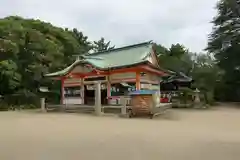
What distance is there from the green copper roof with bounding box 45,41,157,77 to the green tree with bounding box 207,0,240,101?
30.1 ft

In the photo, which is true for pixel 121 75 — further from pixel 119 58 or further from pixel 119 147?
pixel 119 147

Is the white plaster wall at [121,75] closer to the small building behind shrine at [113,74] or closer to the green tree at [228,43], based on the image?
the small building behind shrine at [113,74]

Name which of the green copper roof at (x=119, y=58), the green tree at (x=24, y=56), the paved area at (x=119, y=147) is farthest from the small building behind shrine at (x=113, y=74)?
the paved area at (x=119, y=147)

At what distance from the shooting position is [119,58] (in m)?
21.1

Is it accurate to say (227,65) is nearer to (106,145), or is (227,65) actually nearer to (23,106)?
(23,106)

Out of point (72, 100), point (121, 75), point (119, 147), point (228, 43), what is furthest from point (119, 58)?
point (119, 147)

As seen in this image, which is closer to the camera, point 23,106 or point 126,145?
point 126,145

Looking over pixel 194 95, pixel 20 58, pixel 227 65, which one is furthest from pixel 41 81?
pixel 227 65

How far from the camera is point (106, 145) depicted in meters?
6.47

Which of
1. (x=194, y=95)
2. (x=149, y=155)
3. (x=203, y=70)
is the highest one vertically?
(x=203, y=70)

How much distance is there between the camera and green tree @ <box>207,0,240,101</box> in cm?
2603

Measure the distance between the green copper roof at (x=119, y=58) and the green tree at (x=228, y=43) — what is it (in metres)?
9.17

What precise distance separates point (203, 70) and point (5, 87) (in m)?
17.0

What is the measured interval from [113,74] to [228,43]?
43.5ft
